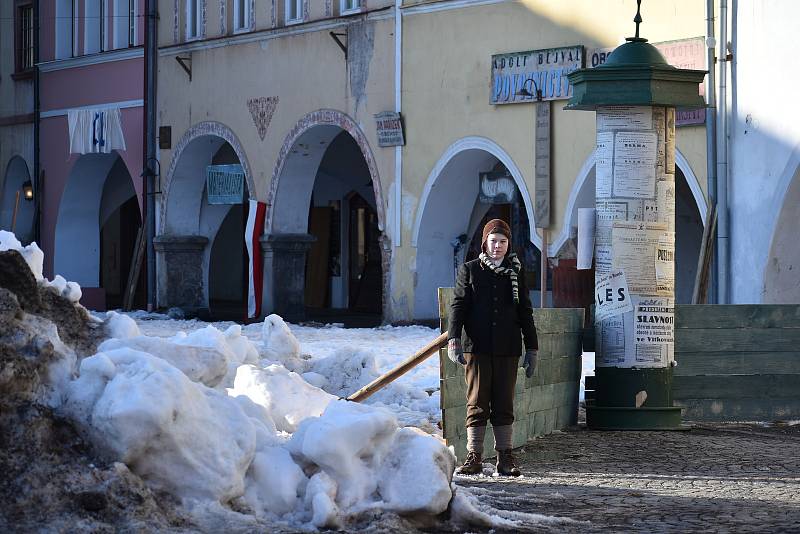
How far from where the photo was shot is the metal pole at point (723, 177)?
18.1 m

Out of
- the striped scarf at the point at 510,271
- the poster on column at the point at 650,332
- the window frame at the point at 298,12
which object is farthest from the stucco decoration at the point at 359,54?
the striped scarf at the point at 510,271

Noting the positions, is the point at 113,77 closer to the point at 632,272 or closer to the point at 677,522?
the point at 632,272

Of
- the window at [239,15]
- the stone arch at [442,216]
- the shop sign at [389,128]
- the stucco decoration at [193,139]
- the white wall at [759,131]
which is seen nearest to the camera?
the white wall at [759,131]

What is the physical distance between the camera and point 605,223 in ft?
39.6

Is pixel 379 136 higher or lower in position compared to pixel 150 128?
lower

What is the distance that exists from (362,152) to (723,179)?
8.00m

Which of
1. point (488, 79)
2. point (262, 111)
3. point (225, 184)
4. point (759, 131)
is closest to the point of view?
point (759, 131)

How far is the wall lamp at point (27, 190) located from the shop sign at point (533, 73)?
1256cm

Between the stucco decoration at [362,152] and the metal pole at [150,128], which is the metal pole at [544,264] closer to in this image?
the stucco decoration at [362,152]

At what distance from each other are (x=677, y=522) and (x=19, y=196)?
2534 centimetres

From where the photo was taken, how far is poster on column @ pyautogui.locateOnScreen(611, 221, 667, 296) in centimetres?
1199

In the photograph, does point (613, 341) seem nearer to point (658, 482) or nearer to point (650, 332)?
point (650, 332)

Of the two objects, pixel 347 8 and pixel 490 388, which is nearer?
pixel 490 388

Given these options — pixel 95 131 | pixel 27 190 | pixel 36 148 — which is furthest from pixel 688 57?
pixel 27 190
